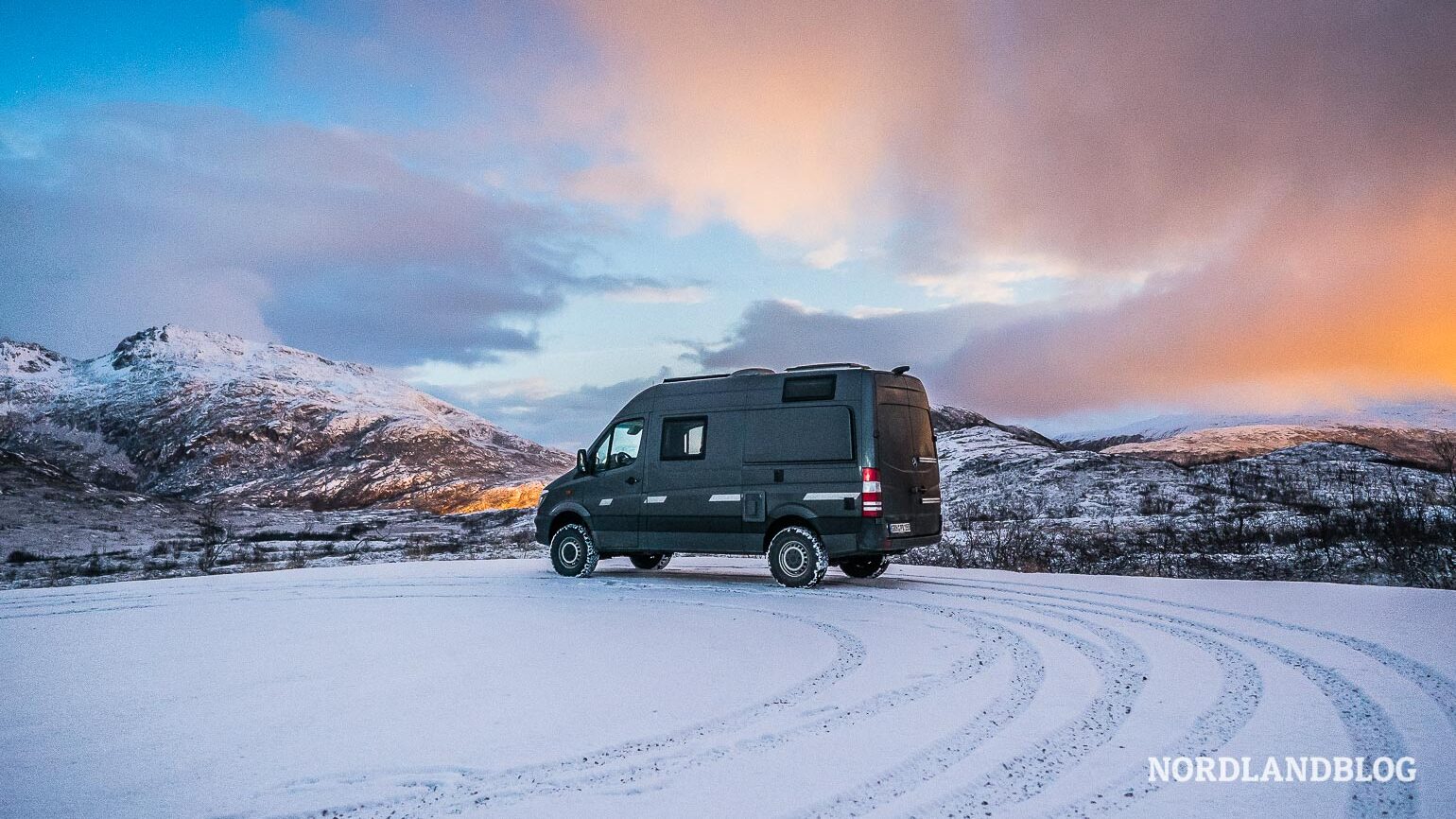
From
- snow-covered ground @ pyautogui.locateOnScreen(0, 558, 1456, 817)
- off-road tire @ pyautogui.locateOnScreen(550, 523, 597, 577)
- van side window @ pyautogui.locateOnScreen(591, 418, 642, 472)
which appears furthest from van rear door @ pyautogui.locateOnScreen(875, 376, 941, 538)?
off-road tire @ pyautogui.locateOnScreen(550, 523, 597, 577)

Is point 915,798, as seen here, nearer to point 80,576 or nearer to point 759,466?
point 759,466

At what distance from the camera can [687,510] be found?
1326 cm

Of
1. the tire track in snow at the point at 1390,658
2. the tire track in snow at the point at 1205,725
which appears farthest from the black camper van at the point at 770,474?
the tire track in snow at the point at 1205,725

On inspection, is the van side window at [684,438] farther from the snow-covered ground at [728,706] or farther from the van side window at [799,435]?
the snow-covered ground at [728,706]

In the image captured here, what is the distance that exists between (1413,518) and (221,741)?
16.3 metres

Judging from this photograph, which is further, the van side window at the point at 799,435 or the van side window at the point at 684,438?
the van side window at the point at 684,438

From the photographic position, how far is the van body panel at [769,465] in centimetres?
1212

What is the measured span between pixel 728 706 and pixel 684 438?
26.2ft

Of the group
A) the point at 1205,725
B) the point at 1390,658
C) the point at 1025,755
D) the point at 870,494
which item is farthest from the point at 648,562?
the point at 1025,755

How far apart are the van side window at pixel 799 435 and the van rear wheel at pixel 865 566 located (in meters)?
2.12

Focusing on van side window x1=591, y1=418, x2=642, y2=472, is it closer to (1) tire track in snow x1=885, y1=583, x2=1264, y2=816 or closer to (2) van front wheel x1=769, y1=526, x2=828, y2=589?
(2) van front wheel x1=769, y1=526, x2=828, y2=589

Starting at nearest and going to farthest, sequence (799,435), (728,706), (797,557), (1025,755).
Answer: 1. (1025,755)
2. (728,706)
3. (797,557)
4. (799,435)

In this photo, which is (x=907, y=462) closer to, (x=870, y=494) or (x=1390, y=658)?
(x=870, y=494)

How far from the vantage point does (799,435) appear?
12.5 m
